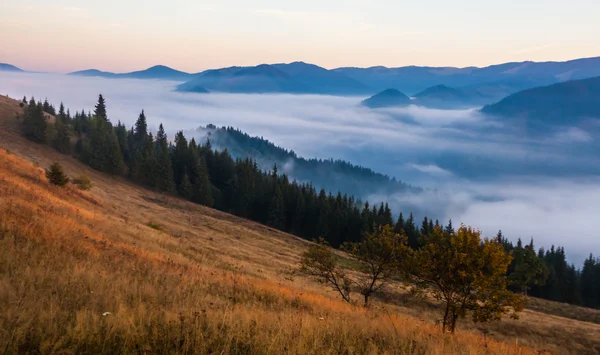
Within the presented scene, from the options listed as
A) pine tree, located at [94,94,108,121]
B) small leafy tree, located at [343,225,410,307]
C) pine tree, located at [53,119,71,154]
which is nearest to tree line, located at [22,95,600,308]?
pine tree, located at [53,119,71,154]

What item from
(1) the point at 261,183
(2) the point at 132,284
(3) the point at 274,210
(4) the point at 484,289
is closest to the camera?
(2) the point at 132,284

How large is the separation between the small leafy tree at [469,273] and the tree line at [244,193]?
210 feet

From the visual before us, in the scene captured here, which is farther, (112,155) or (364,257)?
(112,155)

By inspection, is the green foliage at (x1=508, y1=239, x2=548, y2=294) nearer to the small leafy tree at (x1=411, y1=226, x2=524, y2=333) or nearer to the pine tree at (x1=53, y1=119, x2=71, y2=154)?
the small leafy tree at (x1=411, y1=226, x2=524, y2=333)

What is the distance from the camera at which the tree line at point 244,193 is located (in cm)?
8956

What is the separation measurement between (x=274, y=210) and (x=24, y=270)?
90.6 metres

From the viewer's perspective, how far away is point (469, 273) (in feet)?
49.2

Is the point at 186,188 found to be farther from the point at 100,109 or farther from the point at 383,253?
the point at 383,253

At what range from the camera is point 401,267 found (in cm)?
1839

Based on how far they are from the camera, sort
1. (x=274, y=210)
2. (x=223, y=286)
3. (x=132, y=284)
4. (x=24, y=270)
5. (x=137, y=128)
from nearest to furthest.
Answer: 1. (x=24, y=270)
2. (x=132, y=284)
3. (x=223, y=286)
4. (x=274, y=210)
5. (x=137, y=128)

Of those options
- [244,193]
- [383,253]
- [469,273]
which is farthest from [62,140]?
[469,273]

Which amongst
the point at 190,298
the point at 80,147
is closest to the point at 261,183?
the point at 80,147

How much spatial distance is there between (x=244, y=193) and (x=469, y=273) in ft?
312

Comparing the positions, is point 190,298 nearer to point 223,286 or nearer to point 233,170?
point 223,286
